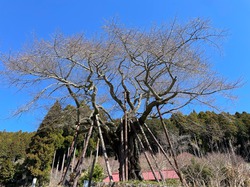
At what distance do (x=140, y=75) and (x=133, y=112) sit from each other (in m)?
1.32

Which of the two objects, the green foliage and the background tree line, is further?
the green foliage

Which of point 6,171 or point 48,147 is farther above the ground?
point 48,147

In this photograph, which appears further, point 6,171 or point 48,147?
point 48,147

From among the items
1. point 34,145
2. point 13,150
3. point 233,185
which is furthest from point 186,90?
point 13,150

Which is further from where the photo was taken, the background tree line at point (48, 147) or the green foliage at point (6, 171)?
the green foliage at point (6, 171)

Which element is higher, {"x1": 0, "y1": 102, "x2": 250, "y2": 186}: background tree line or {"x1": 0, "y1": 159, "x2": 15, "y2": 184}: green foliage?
{"x1": 0, "y1": 102, "x2": 250, "y2": 186}: background tree line

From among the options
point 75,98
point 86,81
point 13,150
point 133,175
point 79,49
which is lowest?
point 133,175

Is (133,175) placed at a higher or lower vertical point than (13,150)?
lower

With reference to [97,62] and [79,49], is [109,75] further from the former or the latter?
[79,49]

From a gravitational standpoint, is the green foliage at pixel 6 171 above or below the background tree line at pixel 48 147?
below

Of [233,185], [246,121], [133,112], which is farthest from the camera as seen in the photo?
[246,121]

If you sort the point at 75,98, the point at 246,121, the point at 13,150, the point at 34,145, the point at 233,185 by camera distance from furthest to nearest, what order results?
the point at 246,121, the point at 13,150, the point at 34,145, the point at 75,98, the point at 233,185

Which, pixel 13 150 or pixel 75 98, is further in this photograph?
pixel 13 150

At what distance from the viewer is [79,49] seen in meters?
5.41
